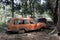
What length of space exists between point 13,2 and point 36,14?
4.64 metres

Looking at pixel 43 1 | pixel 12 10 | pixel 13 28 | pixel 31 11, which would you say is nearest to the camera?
pixel 13 28

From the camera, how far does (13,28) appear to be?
522 inches

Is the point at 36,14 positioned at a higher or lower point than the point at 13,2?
lower

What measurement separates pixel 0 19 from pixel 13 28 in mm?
9109

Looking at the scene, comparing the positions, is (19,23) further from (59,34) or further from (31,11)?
(31,11)

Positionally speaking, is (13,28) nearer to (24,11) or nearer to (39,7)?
(24,11)

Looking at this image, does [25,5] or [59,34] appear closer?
[59,34]

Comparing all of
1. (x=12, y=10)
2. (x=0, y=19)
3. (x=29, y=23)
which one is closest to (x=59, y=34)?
(x=29, y=23)

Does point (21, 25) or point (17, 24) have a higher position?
point (17, 24)

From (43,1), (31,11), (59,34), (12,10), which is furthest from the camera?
(43,1)

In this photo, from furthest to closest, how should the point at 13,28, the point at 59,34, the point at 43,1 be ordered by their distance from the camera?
the point at 43,1 → the point at 13,28 → the point at 59,34

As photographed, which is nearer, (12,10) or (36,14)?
(12,10)

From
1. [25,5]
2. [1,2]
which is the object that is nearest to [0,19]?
[1,2]

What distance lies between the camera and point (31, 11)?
21.9 metres
